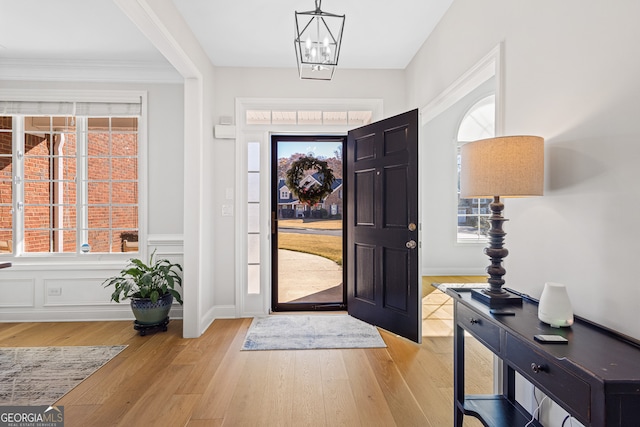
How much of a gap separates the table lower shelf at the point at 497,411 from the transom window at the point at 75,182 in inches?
146

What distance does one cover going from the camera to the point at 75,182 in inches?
152

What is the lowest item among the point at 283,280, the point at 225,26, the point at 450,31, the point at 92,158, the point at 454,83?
the point at 283,280

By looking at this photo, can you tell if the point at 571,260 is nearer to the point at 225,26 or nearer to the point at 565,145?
the point at 565,145

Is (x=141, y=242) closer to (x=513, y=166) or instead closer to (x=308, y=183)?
(x=308, y=183)

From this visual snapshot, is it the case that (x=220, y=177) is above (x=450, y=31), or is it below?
below

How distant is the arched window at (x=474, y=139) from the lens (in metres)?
5.75

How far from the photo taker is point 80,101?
382cm

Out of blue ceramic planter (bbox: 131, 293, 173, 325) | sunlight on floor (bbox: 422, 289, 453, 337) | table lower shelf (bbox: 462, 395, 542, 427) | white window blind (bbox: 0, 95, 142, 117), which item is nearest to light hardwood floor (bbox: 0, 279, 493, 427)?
sunlight on floor (bbox: 422, 289, 453, 337)

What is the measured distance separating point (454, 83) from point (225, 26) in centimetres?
209

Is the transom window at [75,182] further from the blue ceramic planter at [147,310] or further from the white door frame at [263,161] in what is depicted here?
the white door frame at [263,161]

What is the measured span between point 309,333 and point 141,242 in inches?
85.4

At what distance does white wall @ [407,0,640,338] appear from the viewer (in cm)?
126

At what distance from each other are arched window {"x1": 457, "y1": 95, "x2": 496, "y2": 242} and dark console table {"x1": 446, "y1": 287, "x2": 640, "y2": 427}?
172 inches

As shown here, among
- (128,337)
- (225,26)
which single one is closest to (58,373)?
(128,337)
